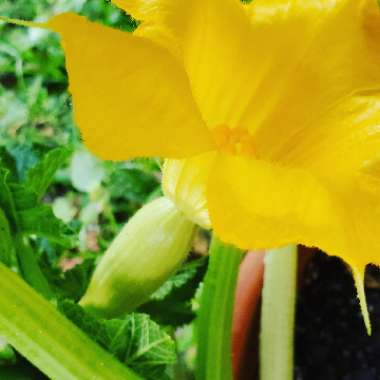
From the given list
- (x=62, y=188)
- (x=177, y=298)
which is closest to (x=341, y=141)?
(x=177, y=298)

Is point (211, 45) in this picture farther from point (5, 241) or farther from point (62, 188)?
point (62, 188)

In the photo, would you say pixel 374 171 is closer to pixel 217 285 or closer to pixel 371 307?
pixel 217 285

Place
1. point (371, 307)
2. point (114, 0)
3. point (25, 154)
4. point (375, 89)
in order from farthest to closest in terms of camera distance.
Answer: point (371, 307) → point (25, 154) → point (375, 89) → point (114, 0)

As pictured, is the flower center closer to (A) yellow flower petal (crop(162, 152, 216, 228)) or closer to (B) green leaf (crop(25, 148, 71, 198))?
(A) yellow flower petal (crop(162, 152, 216, 228))

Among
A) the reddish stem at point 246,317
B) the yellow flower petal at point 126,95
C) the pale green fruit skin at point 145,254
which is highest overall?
the yellow flower petal at point 126,95

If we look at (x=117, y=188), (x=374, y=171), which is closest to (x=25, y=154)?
(x=117, y=188)

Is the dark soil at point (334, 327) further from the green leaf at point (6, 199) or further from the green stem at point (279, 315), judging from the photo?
the green leaf at point (6, 199)

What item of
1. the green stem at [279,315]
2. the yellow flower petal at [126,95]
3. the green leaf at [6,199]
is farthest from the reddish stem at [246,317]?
the yellow flower petal at [126,95]
